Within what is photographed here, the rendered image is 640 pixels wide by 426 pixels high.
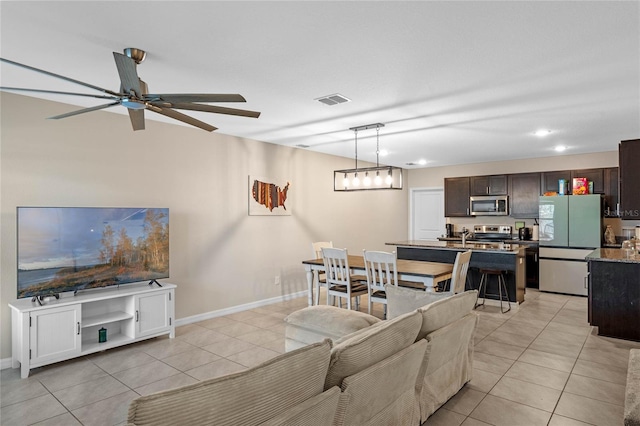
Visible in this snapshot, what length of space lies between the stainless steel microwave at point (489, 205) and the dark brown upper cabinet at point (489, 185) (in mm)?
105

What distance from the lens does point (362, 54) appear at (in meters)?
2.64

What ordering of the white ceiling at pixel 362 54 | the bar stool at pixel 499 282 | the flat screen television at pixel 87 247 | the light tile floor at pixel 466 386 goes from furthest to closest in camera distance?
1. the bar stool at pixel 499 282
2. the flat screen television at pixel 87 247
3. the light tile floor at pixel 466 386
4. the white ceiling at pixel 362 54

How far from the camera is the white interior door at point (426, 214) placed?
8.78m

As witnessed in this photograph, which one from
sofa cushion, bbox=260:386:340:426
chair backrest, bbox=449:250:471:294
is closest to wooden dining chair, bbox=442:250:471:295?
chair backrest, bbox=449:250:471:294

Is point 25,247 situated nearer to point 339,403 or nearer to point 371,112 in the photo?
point 339,403

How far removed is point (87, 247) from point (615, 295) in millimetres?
5723

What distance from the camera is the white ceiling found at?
82.0 inches

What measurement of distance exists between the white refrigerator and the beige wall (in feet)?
11.5

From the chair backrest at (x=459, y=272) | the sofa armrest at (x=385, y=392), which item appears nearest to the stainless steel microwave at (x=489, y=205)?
the chair backrest at (x=459, y=272)

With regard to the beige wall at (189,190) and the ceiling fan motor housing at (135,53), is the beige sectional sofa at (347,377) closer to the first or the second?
the ceiling fan motor housing at (135,53)

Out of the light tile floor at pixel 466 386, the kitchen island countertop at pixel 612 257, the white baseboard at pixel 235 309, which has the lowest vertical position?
the light tile floor at pixel 466 386

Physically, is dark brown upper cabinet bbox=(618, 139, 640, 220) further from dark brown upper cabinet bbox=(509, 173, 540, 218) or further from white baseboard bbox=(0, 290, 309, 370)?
white baseboard bbox=(0, 290, 309, 370)

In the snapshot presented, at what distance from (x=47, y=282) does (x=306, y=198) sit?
3.98m

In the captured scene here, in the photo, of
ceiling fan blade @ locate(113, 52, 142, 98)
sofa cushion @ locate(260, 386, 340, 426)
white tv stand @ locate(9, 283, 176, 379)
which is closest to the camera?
sofa cushion @ locate(260, 386, 340, 426)
